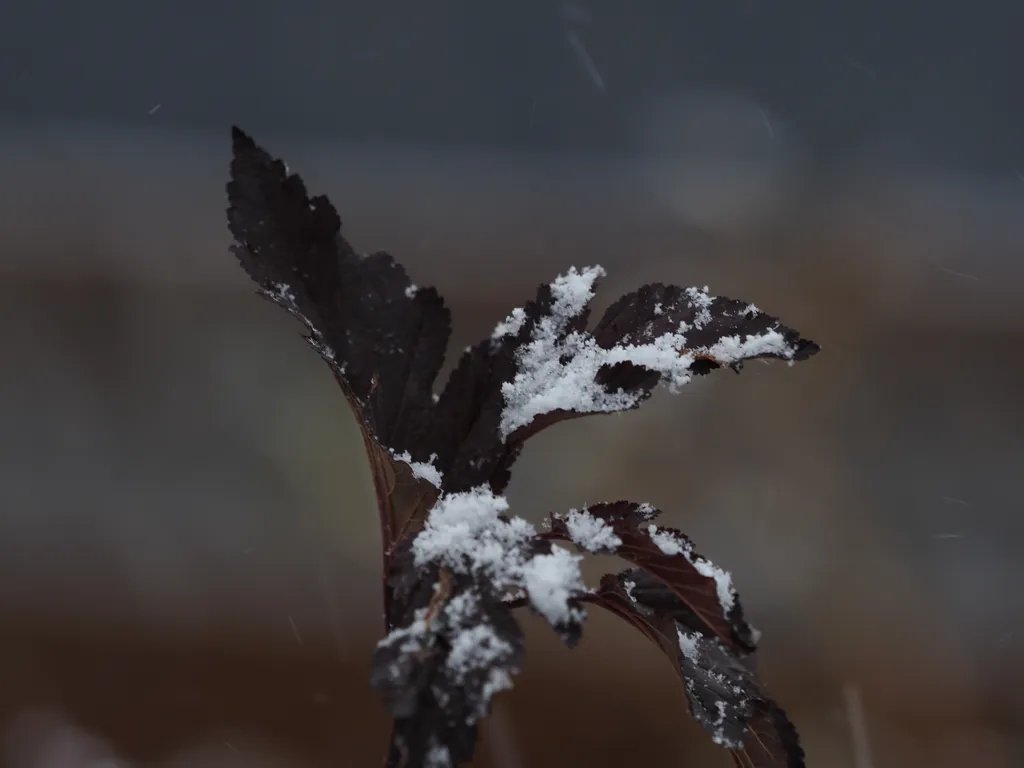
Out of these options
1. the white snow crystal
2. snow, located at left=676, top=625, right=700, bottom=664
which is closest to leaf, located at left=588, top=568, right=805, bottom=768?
snow, located at left=676, top=625, right=700, bottom=664

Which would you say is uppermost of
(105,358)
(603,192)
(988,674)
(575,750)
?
(603,192)

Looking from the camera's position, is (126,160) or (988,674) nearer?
(988,674)

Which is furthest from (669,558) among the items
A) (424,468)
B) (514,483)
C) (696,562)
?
(514,483)

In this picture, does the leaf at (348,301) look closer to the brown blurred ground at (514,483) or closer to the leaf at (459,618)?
the leaf at (459,618)

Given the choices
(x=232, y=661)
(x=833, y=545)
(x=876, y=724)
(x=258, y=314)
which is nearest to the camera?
(x=876, y=724)

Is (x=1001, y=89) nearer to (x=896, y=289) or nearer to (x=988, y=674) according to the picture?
(x=896, y=289)

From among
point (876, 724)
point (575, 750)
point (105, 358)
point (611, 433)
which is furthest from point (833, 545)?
point (105, 358)

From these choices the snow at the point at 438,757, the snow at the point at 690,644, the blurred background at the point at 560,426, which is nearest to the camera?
the snow at the point at 438,757

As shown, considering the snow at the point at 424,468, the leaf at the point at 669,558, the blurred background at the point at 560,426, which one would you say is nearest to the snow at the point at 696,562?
the leaf at the point at 669,558
